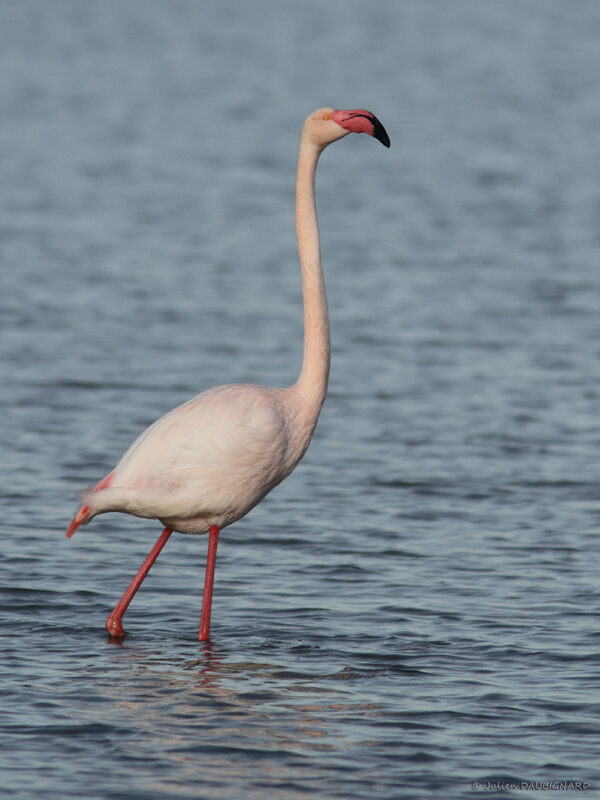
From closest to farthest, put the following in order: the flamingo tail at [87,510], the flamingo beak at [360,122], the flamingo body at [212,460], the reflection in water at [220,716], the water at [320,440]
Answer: the reflection in water at [220,716], the water at [320,440], the flamingo body at [212,460], the flamingo beak at [360,122], the flamingo tail at [87,510]

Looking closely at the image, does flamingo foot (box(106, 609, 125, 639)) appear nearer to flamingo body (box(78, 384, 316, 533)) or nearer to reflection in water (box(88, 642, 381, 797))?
reflection in water (box(88, 642, 381, 797))

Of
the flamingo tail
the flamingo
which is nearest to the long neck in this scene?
the flamingo

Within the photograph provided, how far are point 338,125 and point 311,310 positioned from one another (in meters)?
1.00

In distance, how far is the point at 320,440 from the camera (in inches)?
519

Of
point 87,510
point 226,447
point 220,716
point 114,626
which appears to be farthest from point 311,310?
point 220,716

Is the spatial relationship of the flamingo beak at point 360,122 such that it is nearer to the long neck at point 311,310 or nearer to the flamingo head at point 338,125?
the flamingo head at point 338,125

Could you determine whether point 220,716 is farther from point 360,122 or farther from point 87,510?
point 360,122

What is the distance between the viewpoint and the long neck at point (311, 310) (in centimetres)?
876

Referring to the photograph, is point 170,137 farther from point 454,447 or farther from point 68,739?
point 68,739

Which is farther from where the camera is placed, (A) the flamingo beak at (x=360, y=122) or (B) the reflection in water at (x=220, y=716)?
(A) the flamingo beak at (x=360, y=122)

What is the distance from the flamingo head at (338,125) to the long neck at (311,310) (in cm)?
9

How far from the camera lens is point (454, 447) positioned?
42.7ft

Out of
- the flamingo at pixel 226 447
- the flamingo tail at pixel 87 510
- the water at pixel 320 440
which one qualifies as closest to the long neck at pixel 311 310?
the flamingo at pixel 226 447

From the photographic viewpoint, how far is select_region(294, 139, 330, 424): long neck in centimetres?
876
